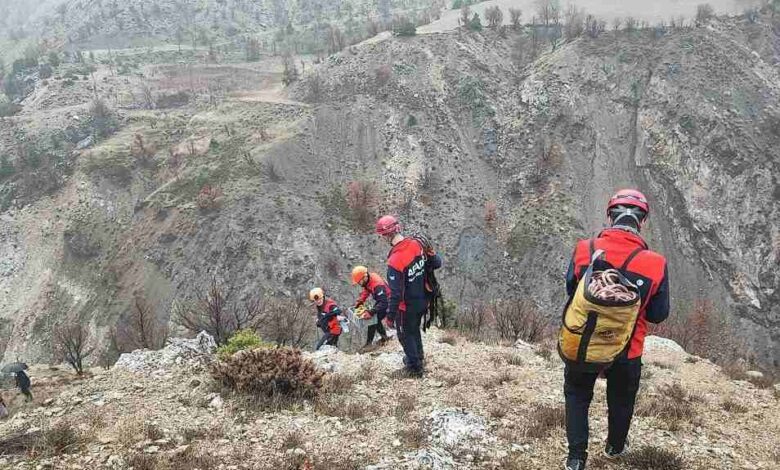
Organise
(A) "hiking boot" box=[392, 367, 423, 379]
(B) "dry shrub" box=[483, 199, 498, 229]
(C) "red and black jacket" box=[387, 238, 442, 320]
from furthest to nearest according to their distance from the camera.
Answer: (B) "dry shrub" box=[483, 199, 498, 229] → (A) "hiking boot" box=[392, 367, 423, 379] → (C) "red and black jacket" box=[387, 238, 442, 320]

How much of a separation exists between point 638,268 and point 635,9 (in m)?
63.9

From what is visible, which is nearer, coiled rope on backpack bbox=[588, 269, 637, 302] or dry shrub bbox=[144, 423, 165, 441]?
coiled rope on backpack bbox=[588, 269, 637, 302]

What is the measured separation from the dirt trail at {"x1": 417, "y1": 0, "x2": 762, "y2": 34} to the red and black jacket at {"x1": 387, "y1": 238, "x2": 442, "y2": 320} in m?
50.5

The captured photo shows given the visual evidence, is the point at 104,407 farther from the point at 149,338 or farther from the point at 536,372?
the point at 149,338

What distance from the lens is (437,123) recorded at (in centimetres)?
4344

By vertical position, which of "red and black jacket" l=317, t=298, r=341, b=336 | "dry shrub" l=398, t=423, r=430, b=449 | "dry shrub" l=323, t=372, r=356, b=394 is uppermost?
"dry shrub" l=398, t=423, r=430, b=449

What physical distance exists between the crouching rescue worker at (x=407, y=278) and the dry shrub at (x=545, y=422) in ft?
6.89

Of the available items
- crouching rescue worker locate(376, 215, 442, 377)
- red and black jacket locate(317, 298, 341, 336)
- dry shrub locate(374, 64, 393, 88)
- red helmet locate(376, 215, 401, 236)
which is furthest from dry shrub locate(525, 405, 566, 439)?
dry shrub locate(374, 64, 393, 88)

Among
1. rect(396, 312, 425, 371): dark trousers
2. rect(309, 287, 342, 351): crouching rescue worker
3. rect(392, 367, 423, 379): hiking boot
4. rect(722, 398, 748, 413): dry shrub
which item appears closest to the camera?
rect(722, 398, 748, 413): dry shrub

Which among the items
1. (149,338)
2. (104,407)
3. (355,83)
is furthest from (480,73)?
(104,407)

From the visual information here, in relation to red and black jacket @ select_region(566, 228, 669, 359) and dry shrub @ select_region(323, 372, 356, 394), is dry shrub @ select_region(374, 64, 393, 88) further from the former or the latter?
red and black jacket @ select_region(566, 228, 669, 359)

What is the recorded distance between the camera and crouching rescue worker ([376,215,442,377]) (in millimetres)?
7090

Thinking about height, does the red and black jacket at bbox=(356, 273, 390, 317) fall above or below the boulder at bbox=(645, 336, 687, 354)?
above

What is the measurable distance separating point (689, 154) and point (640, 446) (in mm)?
40576
